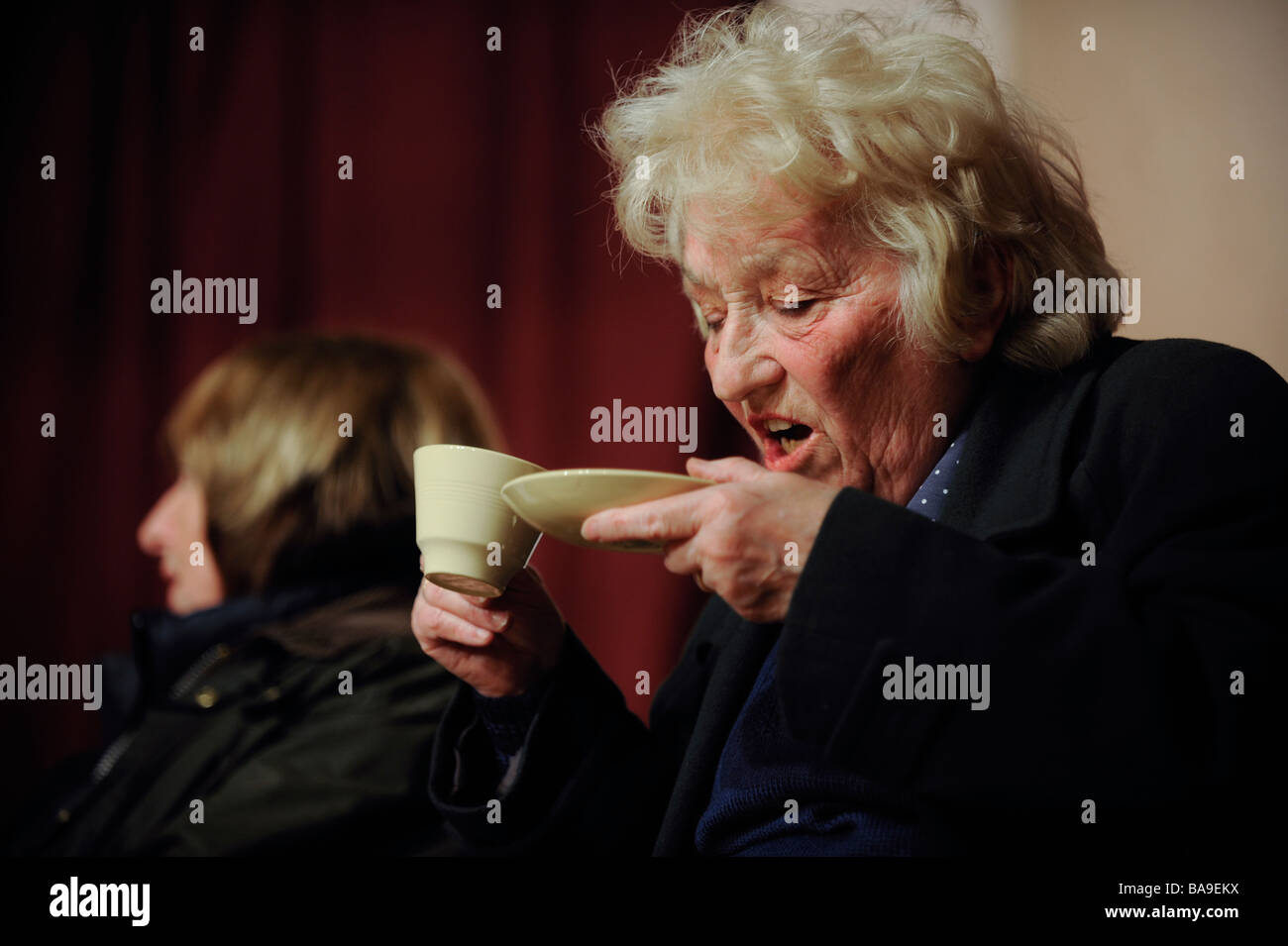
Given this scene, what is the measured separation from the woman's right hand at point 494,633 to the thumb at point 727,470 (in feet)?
0.91

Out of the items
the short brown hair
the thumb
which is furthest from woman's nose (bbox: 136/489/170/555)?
the thumb

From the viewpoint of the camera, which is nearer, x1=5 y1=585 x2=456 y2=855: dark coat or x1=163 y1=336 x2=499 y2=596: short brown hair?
x1=5 y1=585 x2=456 y2=855: dark coat

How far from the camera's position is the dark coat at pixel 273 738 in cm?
130

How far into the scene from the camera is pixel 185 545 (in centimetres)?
159

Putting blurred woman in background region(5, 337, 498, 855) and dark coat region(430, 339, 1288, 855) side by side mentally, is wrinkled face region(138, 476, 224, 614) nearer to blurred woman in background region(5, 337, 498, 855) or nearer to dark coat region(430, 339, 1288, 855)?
blurred woman in background region(5, 337, 498, 855)

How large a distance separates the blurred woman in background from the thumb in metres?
0.72

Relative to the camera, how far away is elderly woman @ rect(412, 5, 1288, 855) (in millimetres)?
718

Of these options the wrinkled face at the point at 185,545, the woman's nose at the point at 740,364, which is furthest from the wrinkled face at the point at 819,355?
the wrinkled face at the point at 185,545

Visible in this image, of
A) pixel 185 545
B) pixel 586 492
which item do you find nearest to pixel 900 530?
pixel 586 492

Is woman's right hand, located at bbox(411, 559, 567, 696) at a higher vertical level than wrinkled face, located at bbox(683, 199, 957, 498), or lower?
lower

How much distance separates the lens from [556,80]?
67.7 inches

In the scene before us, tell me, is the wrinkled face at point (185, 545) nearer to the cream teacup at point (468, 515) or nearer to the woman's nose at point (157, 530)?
the woman's nose at point (157, 530)
